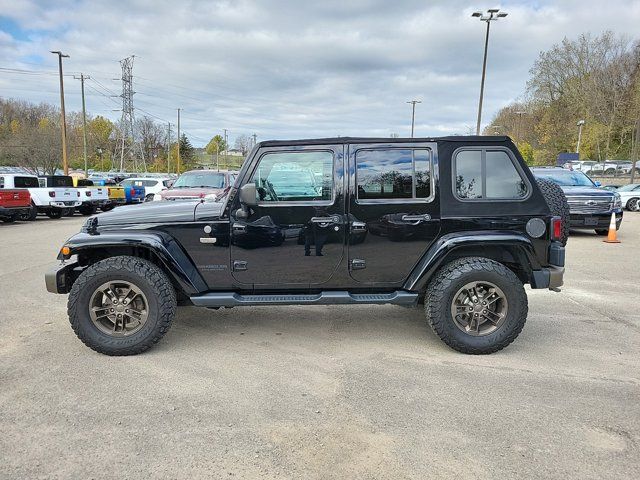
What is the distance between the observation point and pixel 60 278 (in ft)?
13.5

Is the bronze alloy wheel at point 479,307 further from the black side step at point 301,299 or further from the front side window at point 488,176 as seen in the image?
the front side window at point 488,176

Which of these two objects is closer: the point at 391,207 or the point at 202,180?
the point at 391,207

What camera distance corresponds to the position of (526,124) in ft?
192

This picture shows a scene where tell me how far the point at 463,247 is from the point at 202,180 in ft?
31.9

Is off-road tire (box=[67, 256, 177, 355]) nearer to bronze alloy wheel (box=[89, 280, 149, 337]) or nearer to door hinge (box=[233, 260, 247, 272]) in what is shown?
bronze alloy wheel (box=[89, 280, 149, 337])

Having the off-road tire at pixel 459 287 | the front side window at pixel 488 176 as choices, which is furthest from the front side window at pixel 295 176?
the off-road tire at pixel 459 287

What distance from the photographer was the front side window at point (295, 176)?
13.5 ft

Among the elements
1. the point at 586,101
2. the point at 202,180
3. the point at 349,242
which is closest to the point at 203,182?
the point at 202,180

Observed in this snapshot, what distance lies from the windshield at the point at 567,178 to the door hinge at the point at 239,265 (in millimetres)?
10723

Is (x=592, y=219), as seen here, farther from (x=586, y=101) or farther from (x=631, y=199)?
(x=586, y=101)

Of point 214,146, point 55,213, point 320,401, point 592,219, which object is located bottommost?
point 320,401

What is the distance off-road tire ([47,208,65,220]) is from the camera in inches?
→ 676

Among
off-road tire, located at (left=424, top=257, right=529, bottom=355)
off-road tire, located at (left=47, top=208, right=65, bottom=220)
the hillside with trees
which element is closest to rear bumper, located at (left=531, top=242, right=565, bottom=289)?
off-road tire, located at (left=424, top=257, right=529, bottom=355)

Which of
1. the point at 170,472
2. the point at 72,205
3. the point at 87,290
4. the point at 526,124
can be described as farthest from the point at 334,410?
the point at 526,124
